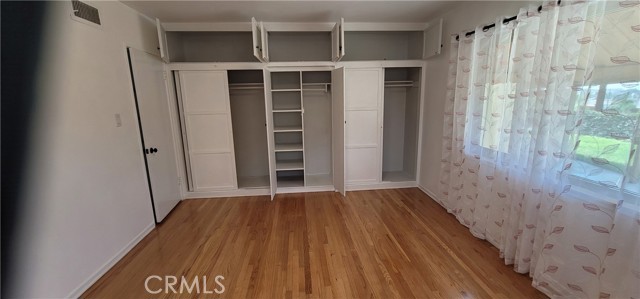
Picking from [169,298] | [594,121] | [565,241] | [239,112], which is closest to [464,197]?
[565,241]

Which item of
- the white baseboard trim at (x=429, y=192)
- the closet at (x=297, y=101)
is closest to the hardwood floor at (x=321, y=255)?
the white baseboard trim at (x=429, y=192)

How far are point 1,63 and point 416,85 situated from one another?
390 centimetres

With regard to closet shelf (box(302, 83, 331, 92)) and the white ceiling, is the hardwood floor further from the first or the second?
the white ceiling

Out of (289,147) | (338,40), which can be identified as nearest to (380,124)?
(338,40)

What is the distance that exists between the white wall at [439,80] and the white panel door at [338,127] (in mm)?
1254

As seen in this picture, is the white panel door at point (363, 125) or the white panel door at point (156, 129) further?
the white panel door at point (363, 125)

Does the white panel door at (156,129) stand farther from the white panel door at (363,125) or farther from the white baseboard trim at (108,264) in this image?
the white panel door at (363,125)

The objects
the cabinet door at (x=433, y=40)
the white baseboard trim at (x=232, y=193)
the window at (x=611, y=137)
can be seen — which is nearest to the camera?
the window at (x=611, y=137)

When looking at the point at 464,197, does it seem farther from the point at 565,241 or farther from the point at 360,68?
the point at 360,68

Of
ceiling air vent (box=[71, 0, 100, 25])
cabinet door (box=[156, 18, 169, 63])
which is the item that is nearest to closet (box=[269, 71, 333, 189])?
cabinet door (box=[156, 18, 169, 63])

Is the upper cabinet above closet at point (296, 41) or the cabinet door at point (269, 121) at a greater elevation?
the upper cabinet above closet at point (296, 41)

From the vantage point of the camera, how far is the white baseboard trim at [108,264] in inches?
68.7

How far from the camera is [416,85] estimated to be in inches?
A: 143

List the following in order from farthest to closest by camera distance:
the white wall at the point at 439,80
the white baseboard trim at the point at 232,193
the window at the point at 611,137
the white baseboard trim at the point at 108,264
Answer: the white baseboard trim at the point at 232,193
the white wall at the point at 439,80
the white baseboard trim at the point at 108,264
the window at the point at 611,137
